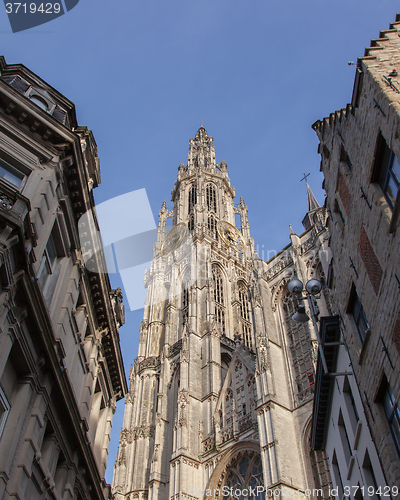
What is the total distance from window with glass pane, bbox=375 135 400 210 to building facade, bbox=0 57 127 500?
7.53 meters

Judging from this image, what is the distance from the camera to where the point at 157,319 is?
51438mm

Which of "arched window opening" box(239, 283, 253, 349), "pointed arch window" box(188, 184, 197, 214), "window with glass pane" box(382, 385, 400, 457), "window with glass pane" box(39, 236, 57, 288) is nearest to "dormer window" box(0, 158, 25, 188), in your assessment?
"window with glass pane" box(39, 236, 57, 288)

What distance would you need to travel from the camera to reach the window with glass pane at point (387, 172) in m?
9.09

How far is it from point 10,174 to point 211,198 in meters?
56.5

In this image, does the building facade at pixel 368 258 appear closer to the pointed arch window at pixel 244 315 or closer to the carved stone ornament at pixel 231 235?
the pointed arch window at pixel 244 315

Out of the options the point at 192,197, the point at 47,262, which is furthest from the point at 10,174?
the point at 192,197

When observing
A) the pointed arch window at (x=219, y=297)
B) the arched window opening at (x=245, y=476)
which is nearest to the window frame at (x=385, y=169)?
the arched window opening at (x=245, y=476)

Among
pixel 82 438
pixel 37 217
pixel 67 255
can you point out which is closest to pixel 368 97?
pixel 37 217

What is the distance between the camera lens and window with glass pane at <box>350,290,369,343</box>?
11.2m

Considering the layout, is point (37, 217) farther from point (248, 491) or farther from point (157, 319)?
point (157, 319)

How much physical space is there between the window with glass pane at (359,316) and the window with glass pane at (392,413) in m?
1.68

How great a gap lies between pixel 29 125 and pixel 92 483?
10.6 meters

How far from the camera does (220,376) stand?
40719 millimetres

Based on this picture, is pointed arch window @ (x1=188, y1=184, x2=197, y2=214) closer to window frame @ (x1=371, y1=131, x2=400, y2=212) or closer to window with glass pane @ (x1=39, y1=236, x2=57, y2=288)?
window with glass pane @ (x1=39, y1=236, x2=57, y2=288)
